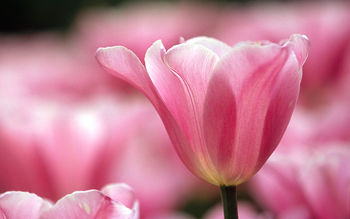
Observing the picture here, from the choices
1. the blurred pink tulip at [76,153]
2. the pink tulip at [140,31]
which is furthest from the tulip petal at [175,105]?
the pink tulip at [140,31]

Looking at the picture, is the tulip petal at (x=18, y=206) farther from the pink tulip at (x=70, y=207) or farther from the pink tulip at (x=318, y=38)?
the pink tulip at (x=318, y=38)

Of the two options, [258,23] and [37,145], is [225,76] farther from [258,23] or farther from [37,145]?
[258,23]

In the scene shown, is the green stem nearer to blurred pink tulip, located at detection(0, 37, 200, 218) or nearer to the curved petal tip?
the curved petal tip

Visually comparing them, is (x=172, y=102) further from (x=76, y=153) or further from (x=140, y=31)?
(x=140, y=31)

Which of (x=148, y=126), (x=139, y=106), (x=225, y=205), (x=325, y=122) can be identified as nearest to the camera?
(x=225, y=205)

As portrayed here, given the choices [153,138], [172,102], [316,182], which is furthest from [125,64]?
[153,138]

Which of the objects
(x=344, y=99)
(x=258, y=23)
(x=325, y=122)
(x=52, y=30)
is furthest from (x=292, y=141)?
(x=52, y=30)

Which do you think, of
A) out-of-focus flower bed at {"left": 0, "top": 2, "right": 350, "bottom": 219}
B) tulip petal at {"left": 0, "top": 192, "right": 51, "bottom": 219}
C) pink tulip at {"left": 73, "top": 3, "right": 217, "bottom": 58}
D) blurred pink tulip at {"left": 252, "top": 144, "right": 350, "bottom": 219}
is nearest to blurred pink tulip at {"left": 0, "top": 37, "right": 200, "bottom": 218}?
out-of-focus flower bed at {"left": 0, "top": 2, "right": 350, "bottom": 219}
